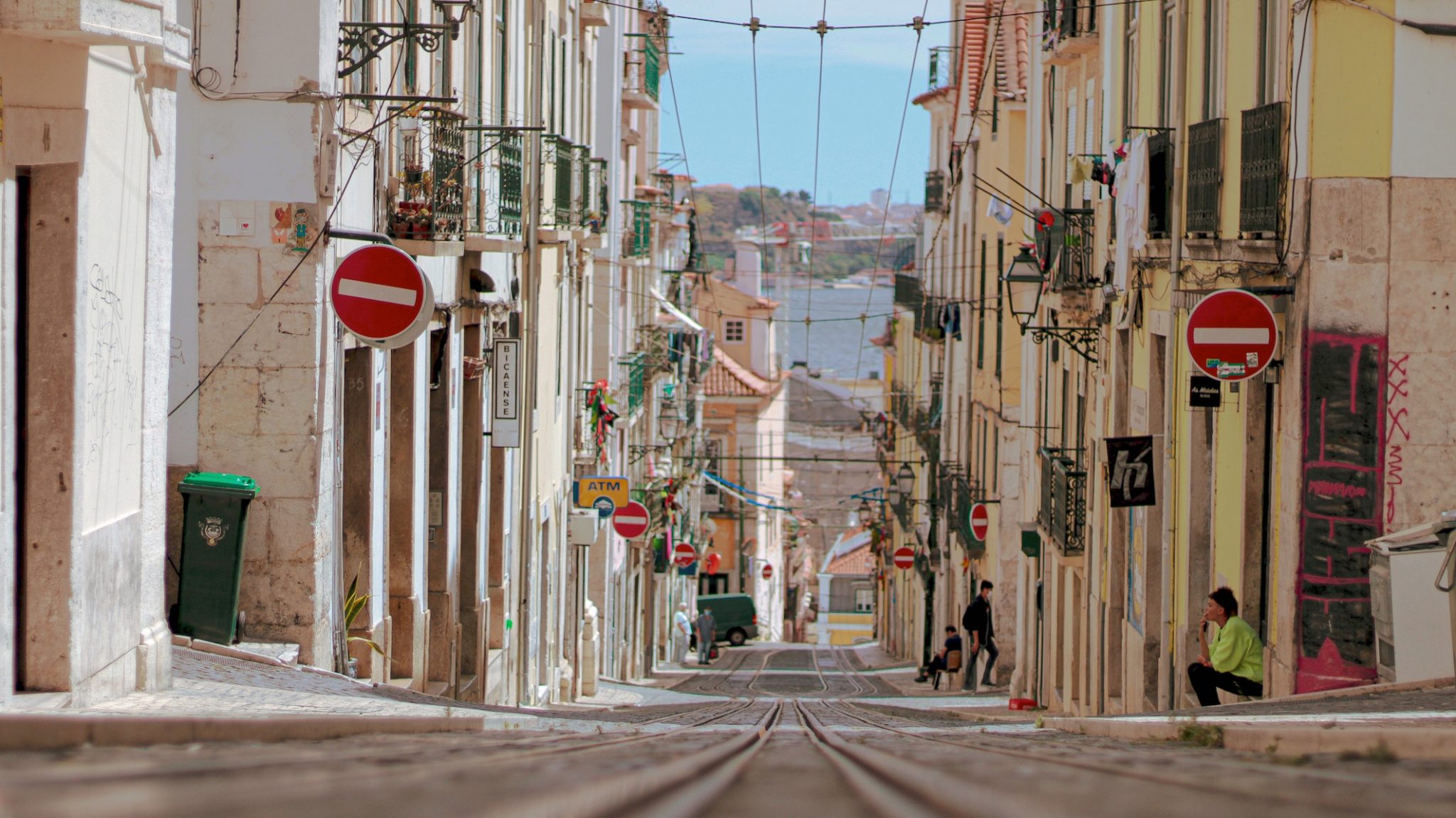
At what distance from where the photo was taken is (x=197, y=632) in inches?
361

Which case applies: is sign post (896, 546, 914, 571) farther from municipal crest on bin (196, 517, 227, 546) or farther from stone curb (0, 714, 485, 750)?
stone curb (0, 714, 485, 750)

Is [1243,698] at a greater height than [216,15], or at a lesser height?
lesser

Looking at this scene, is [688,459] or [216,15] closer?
[216,15]

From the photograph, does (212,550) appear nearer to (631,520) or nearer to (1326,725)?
(1326,725)

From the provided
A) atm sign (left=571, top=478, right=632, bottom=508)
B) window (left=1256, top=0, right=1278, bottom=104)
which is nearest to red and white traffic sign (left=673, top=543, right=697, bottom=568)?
atm sign (left=571, top=478, right=632, bottom=508)

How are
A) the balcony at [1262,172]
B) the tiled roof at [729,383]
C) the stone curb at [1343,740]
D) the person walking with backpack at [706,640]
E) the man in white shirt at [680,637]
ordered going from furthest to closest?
the tiled roof at [729,383]
the man in white shirt at [680,637]
the person walking with backpack at [706,640]
the balcony at [1262,172]
the stone curb at [1343,740]

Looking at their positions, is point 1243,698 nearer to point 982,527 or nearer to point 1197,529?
point 1197,529

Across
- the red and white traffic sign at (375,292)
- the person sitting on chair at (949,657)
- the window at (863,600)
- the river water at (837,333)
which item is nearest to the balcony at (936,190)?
the person sitting on chair at (949,657)

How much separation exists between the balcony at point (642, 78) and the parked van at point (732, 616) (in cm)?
1781

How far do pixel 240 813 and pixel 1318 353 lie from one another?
26.4 feet

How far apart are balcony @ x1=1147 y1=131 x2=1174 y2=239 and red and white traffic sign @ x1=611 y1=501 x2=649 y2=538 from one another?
1342 cm

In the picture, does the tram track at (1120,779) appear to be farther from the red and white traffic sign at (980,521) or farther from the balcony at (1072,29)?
the red and white traffic sign at (980,521)

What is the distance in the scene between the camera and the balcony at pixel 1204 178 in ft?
36.4

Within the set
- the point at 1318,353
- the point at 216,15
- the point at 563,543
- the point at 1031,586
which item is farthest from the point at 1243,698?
the point at 563,543
